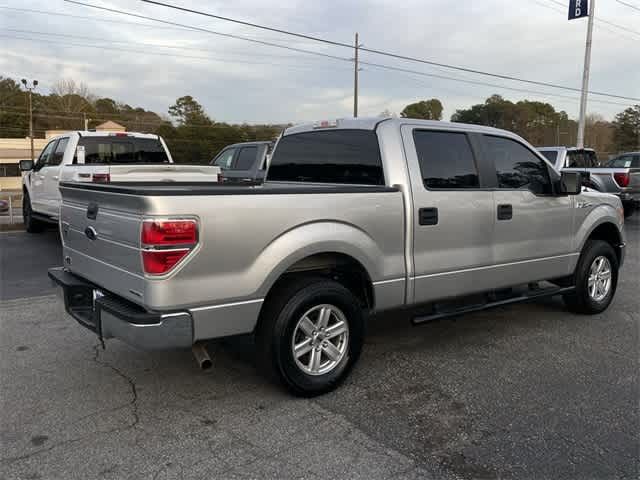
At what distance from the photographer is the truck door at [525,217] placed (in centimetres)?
483

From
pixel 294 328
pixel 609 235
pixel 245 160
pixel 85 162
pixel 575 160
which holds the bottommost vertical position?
pixel 294 328

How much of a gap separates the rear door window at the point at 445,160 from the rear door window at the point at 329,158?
38cm

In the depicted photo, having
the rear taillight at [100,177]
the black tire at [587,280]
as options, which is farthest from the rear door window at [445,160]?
the rear taillight at [100,177]

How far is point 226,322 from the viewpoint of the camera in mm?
3359

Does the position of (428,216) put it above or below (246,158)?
below

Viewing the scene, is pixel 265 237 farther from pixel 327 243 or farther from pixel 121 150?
pixel 121 150

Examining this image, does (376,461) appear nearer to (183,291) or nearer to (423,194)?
(183,291)

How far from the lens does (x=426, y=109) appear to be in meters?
62.7

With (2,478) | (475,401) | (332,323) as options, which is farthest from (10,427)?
(475,401)

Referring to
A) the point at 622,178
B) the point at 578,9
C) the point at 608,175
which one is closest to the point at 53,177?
the point at 608,175

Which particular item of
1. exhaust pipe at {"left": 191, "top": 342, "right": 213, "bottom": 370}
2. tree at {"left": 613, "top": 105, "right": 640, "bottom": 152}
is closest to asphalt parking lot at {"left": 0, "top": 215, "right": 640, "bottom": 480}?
exhaust pipe at {"left": 191, "top": 342, "right": 213, "bottom": 370}

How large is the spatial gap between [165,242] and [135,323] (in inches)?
19.8

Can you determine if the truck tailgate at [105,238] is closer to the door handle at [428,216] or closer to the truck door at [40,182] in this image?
the door handle at [428,216]

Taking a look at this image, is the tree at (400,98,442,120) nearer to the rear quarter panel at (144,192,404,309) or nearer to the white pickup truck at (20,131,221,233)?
the white pickup truck at (20,131,221,233)
